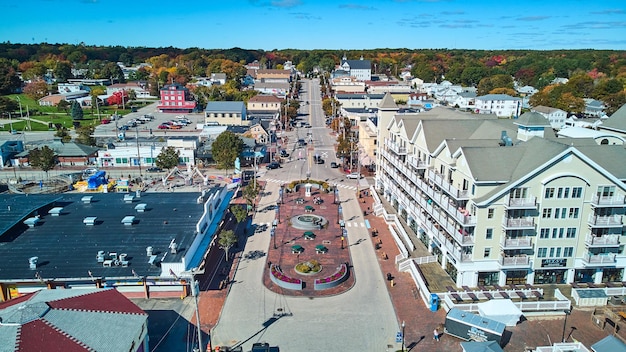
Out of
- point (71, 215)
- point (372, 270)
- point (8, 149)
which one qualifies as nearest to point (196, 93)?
point (8, 149)

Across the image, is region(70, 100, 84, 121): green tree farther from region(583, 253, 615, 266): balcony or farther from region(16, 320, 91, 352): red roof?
region(583, 253, 615, 266): balcony

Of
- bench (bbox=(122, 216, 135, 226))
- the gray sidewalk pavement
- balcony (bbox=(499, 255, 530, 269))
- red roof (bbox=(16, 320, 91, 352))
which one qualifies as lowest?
the gray sidewalk pavement

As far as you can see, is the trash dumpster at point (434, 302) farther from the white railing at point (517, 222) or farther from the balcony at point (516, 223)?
the white railing at point (517, 222)

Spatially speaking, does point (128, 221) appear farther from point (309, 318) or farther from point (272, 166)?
point (272, 166)

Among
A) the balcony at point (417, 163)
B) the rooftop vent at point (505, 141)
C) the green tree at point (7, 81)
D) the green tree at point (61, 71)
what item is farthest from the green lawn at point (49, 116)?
the rooftop vent at point (505, 141)

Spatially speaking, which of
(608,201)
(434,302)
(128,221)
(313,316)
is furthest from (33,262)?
(608,201)

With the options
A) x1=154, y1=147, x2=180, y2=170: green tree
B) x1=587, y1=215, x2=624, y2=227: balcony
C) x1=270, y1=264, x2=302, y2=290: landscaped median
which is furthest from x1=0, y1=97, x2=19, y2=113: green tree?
x1=587, y1=215, x2=624, y2=227: balcony
